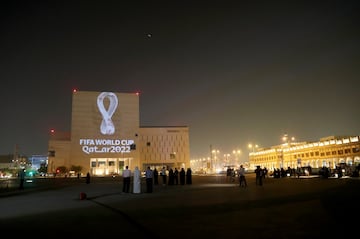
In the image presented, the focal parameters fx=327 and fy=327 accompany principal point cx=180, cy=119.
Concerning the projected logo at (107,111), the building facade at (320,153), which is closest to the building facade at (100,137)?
the projected logo at (107,111)

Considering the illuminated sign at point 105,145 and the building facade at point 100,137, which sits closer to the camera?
the building facade at point 100,137

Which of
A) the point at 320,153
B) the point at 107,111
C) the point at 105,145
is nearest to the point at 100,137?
the point at 105,145

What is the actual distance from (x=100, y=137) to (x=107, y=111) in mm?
8569

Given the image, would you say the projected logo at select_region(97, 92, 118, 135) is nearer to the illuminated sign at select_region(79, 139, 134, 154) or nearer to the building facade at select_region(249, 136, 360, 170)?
the illuminated sign at select_region(79, 139, 134, 154)

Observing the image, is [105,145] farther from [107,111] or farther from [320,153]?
[320,153]

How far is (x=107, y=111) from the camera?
105 metres

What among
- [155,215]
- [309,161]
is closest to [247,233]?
[155,215]

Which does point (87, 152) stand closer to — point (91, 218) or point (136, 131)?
point (136, 131)

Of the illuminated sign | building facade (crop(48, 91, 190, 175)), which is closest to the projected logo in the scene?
building facade (crop(48, 91, 190, 175))

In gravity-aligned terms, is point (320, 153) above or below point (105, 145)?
below

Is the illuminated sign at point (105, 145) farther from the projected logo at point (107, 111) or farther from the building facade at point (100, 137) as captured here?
the projected logo at point (107, 111)

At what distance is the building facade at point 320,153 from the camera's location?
96.8 m

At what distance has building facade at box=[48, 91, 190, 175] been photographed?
332 ft

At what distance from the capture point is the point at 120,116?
107 m
